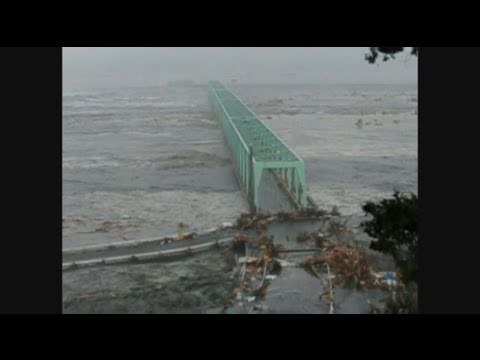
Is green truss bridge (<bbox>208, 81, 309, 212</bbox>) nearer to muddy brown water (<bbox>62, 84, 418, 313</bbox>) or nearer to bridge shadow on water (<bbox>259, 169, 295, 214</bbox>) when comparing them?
bridge shadow on water (<bbox>259, 169, 295, 214</bbox>)

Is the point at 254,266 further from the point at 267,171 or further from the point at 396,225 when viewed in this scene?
the point at 267,171

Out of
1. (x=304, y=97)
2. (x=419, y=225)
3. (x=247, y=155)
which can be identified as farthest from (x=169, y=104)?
(x=419, y=225)

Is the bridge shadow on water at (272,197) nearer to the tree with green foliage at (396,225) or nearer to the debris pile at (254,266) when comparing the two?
the debris pile at (254,266)

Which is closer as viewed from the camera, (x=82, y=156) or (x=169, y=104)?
(x=82, y=156)

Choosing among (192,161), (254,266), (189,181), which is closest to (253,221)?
(254,266)

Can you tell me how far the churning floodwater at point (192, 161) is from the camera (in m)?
6.55

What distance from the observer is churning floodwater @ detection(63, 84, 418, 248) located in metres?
6.55

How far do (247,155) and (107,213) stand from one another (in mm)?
1771

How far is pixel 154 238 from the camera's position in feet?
18.8

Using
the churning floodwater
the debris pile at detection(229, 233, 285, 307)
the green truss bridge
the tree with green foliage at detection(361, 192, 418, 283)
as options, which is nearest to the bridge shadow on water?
the green truss bridge

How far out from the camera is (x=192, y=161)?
9672mm

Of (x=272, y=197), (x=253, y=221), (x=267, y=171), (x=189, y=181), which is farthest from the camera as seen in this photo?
(x=189, y=181)
